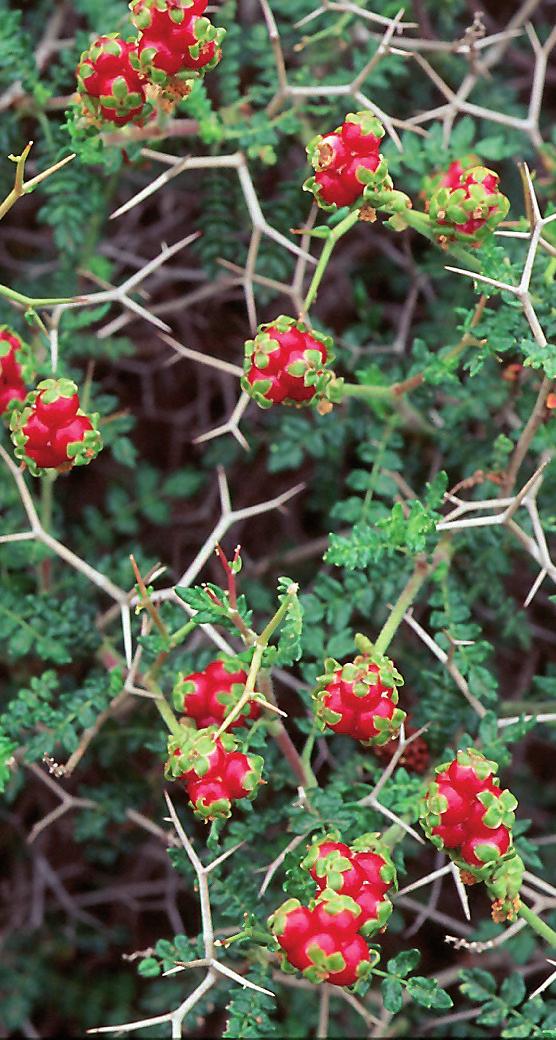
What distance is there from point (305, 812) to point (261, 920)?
0.18m

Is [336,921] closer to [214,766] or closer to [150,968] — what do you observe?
[214,766]

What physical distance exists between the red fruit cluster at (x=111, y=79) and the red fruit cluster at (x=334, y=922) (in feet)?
3.12

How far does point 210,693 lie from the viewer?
1449 millimetres

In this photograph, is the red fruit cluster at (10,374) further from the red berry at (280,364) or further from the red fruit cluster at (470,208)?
the red fruit cluster at (470,208)

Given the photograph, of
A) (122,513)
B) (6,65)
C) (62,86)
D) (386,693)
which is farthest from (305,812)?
(62,86)

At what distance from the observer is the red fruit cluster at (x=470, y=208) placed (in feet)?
4.52

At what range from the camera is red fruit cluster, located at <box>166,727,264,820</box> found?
1.27 metres

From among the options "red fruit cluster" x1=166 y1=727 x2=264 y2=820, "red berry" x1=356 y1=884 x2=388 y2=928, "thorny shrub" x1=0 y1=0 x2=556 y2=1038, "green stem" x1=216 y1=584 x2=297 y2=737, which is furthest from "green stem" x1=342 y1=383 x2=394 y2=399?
"red berry" x1=356 y1=884 x2=388 y2=928

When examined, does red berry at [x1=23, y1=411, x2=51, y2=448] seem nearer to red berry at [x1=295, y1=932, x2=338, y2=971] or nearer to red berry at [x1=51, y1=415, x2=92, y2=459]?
red berry at [x1=51, y1=415, x2=92, y2=459]

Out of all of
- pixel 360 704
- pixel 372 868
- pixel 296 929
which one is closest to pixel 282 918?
pixel 296 929

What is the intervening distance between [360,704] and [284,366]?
407mm

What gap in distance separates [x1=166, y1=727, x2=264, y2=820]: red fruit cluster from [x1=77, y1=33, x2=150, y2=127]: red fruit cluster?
A: 0.79 meters

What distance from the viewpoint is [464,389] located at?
6.42 ft

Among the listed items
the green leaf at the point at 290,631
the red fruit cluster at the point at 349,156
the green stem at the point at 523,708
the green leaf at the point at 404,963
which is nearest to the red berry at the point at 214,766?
the green leaf at the point at 290,631
